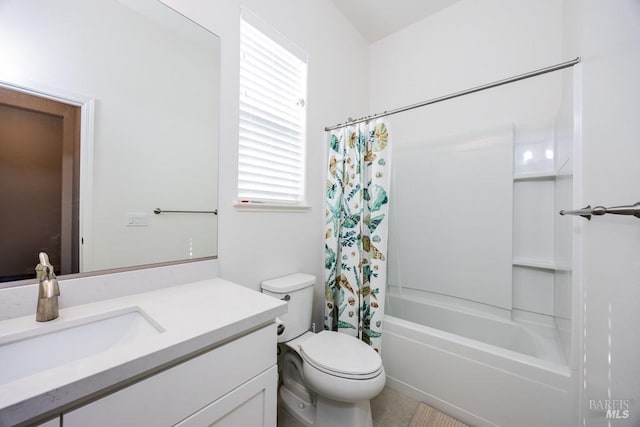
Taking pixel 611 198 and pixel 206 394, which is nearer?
pixel 206 394

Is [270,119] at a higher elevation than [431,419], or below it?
higher

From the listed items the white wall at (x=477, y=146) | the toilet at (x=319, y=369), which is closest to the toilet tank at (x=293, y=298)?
the toilet at (x=319, y=369)

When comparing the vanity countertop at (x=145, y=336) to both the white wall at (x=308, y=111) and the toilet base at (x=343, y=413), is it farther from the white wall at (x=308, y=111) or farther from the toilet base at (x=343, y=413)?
the toilet base at (x=343, y=413)

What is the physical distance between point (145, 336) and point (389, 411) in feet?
4.64

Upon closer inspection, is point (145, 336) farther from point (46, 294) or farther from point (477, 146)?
point (477, 146)

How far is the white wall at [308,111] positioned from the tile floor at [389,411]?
2.17 ft

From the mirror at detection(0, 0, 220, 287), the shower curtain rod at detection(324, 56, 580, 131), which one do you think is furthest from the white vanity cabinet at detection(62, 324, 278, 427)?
the shower curtain rod at detection(324, 56, 580, 131)

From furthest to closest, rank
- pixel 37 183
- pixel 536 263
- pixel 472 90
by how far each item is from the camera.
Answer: pixel 536 263 → pixel 472 90 → pixel 37 183

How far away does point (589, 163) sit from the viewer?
0.95 meters

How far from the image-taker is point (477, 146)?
1827mm

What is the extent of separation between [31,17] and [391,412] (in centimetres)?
236

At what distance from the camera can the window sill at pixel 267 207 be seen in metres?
1.34

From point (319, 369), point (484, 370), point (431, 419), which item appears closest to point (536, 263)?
point (484, 370)

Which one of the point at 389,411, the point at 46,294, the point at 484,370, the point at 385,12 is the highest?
the point at 385,12
